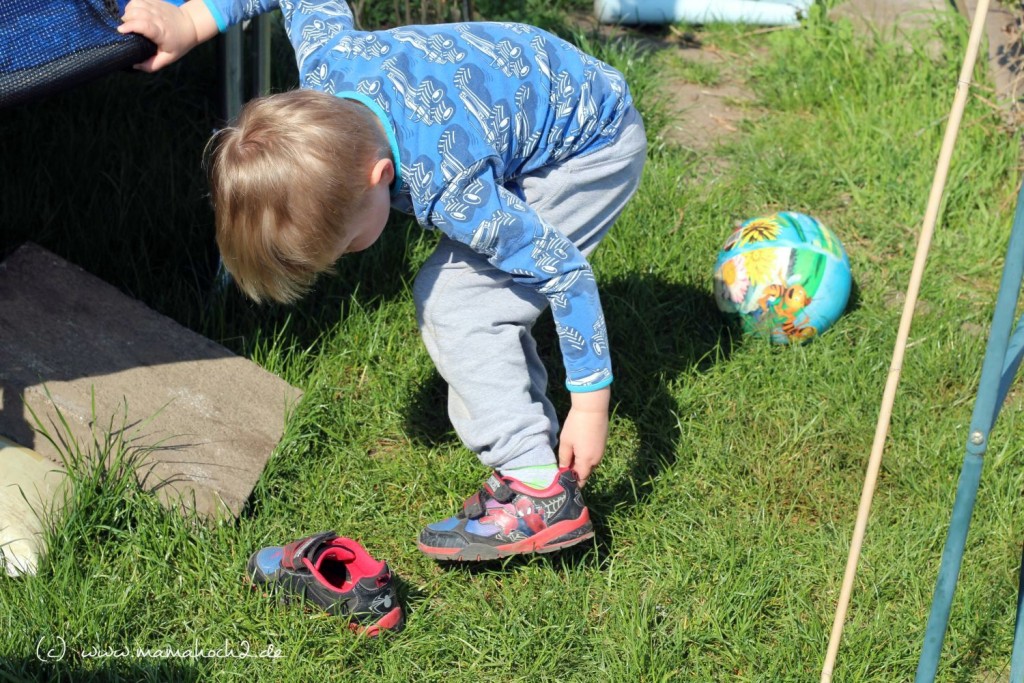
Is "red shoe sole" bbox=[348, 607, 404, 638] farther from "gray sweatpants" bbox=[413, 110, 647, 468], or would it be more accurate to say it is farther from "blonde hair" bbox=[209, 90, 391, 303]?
"blonde hair" bbox=[209, 90, 391, 303]

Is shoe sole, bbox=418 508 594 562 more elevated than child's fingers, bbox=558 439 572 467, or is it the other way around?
child's fingers, bbox=558 439 572 467

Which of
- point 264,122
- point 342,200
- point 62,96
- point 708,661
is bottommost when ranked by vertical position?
point 708,661

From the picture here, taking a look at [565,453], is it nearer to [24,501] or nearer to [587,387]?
[587,387]

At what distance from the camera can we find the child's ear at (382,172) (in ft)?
7.57

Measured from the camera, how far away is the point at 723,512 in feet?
9.63

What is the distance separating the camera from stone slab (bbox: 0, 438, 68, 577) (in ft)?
8.35

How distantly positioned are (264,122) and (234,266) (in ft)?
1.02

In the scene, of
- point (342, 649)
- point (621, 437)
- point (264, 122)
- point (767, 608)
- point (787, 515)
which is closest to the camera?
point (264, 122)

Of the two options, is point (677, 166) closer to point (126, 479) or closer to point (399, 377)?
point (399, 377)

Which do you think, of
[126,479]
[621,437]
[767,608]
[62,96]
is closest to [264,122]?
[126,479]

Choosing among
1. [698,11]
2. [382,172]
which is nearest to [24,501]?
[382,172]

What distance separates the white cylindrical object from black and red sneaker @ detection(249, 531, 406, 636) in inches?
131

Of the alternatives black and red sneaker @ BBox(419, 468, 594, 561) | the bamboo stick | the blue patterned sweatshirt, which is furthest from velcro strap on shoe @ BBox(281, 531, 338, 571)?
the bamboo stick

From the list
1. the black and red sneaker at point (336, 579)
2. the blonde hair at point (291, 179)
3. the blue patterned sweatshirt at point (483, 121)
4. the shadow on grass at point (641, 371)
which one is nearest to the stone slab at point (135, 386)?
the black and red sneaker at point (336, 579)
